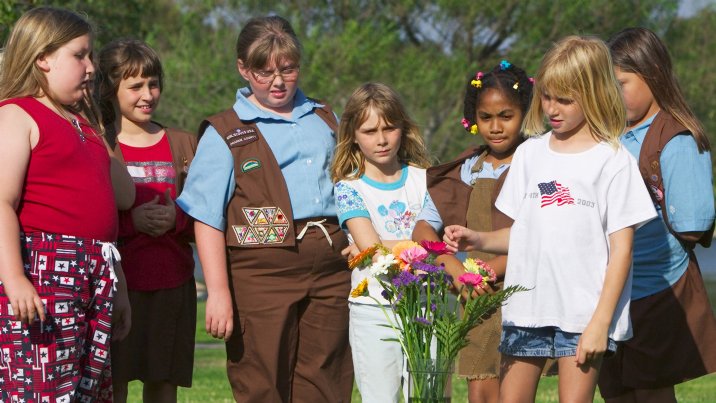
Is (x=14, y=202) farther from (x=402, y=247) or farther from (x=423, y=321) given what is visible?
(x=423, y=321)

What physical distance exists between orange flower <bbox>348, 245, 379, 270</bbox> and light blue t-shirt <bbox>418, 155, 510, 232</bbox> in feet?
2.33

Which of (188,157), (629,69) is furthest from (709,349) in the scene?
(188,157)

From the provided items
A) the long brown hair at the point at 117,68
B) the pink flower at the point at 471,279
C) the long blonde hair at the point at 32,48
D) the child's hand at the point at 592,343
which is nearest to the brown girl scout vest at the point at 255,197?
the long brown hair at the point at 117,68

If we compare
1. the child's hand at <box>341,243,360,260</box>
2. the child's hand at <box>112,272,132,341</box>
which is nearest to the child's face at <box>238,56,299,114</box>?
the child's hand at <box>341,243,360,260</box>

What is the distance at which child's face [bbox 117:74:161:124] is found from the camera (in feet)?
16.6

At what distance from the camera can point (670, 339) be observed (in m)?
4.71

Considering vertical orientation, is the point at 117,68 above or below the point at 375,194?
above

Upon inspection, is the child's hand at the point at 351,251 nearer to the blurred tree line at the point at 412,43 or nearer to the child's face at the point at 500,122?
the child's face at the point at 500,122

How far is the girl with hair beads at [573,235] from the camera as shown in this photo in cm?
395

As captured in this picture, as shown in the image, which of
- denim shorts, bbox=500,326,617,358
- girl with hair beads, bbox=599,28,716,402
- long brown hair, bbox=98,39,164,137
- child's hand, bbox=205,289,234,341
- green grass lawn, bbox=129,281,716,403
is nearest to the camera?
denim shorts, bbox=500,326,617,358

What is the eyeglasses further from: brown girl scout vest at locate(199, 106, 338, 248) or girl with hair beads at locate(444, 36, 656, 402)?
girl with hair beads at locate(444, 36, 656, 402)

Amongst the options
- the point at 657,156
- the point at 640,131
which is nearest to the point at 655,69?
the point at 640,131

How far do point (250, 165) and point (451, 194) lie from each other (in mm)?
893

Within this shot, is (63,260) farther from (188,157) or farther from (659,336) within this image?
(659,336)
